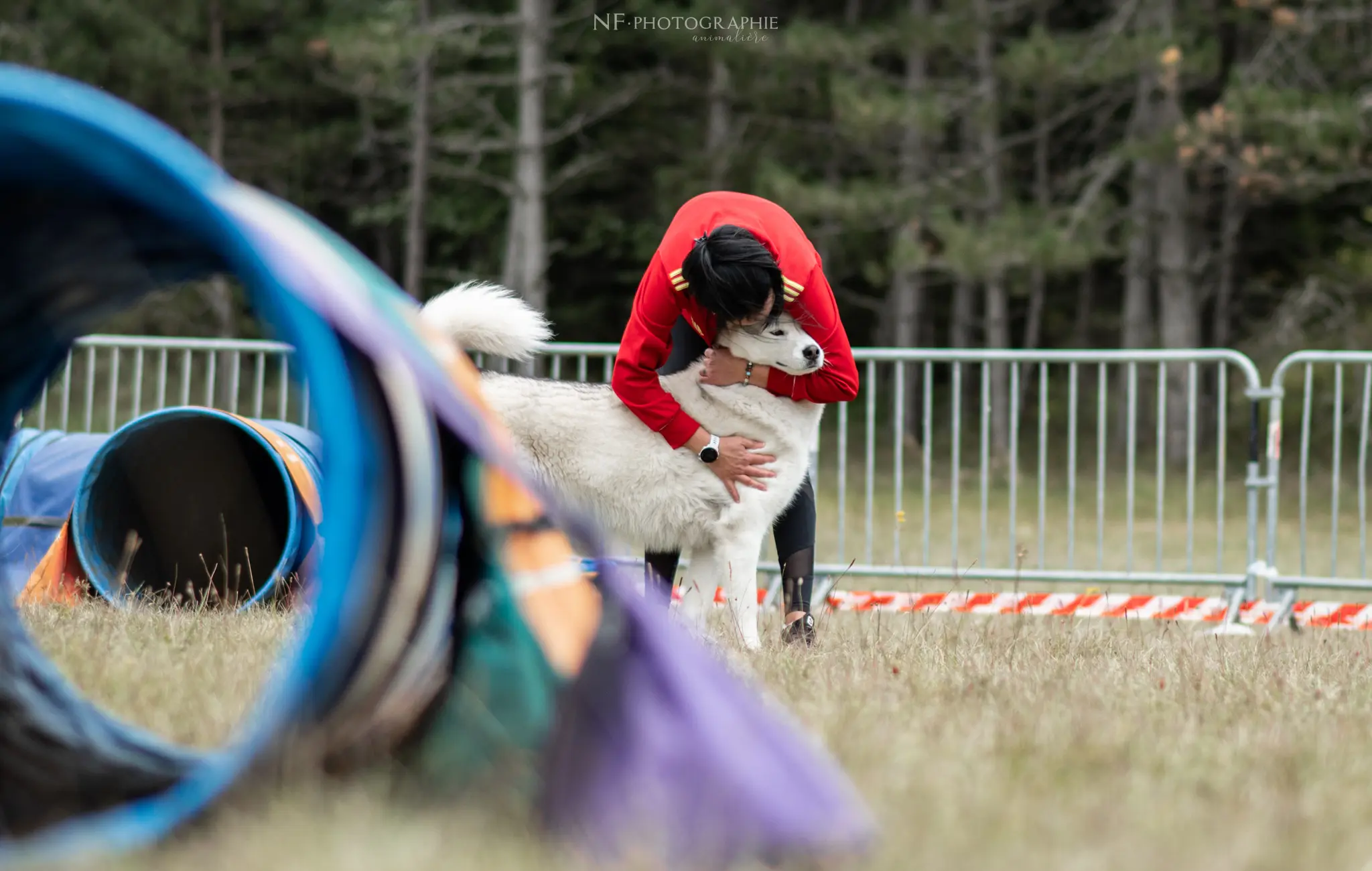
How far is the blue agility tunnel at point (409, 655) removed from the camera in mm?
1987

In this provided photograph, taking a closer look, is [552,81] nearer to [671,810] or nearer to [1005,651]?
[1005,651]

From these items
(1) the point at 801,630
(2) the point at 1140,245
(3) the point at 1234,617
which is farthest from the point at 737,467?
(2) the point at 1140,245

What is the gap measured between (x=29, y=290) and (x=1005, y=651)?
9.70 feet

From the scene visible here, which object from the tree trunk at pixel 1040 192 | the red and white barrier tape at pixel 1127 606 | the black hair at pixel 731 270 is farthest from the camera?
the tree trunk at pixel 1040 192

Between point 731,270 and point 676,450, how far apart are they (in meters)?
0.74

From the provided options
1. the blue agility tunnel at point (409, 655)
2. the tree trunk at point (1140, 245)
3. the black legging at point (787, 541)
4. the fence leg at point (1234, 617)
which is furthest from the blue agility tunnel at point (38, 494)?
the tree trunk at point (1140, 245)

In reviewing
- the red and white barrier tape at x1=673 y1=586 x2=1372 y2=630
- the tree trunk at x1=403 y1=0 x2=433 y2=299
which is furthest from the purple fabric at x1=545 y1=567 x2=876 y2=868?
the tree trunk at x1=403 y1=0 x2=433 y2=299

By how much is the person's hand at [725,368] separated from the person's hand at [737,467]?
22cm

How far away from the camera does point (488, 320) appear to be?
438 centimetres

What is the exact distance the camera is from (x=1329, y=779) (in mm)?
2588

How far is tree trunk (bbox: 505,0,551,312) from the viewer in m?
17.2

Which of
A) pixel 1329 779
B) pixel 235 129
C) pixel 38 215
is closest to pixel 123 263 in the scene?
pixel 38 215

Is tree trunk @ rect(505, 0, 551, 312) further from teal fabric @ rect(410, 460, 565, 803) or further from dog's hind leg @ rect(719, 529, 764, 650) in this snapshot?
teal fabric @ rect(410, 460, 565, 803)

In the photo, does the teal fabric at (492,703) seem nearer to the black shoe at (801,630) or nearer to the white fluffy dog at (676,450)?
the white fluffy dog at (676,450)
